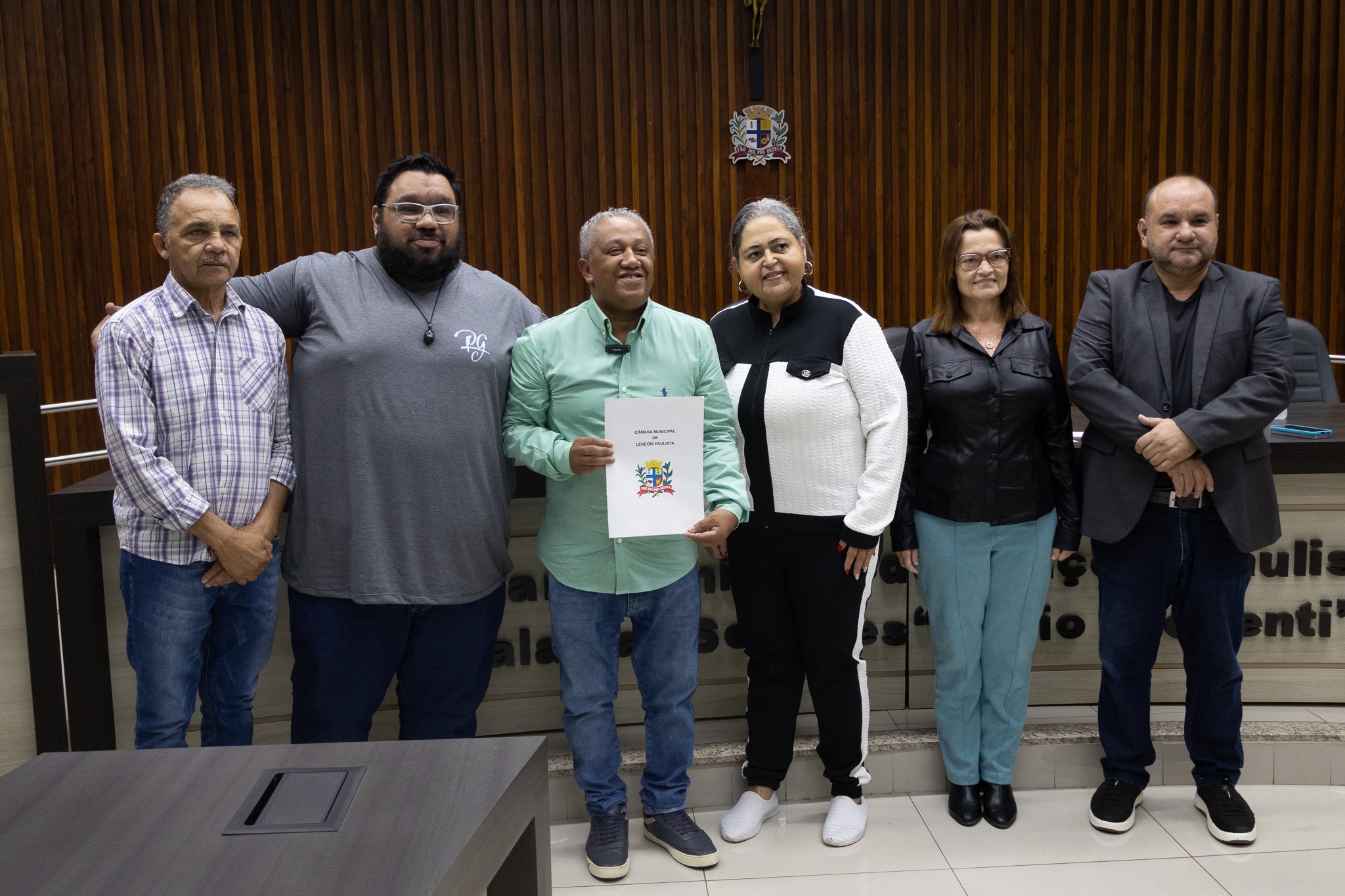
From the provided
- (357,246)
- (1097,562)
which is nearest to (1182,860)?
(1097,562)

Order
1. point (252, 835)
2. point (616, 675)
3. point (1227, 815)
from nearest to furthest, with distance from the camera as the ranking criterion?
point (252, 835) < point (616, 675) < point (1227, 815)

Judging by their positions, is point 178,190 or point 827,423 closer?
point 178,190

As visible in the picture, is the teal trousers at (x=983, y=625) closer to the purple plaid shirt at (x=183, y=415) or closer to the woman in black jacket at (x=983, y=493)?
the woman in black jacket at (x=983, y=493)

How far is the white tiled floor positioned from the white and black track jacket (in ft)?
2.72

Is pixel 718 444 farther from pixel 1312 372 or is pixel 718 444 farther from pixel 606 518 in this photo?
pixel 1312 372

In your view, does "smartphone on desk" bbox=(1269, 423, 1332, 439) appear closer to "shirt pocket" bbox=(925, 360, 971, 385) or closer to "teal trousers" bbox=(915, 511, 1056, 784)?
"teal trousers" bbox=(915, 511, 1056, 784)

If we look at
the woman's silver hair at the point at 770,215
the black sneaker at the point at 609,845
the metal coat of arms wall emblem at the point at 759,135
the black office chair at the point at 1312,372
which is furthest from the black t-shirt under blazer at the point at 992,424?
the metal coat of arms wall emblem at the point at 759,135

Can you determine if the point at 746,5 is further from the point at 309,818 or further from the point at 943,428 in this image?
the point at 309,818

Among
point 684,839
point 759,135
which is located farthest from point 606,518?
point 759,135

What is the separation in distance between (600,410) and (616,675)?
0.66 metres

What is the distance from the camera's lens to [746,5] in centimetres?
554

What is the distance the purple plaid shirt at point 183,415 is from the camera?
1.96 meters

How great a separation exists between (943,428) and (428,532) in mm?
1302

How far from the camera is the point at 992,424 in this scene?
247 centimetres
